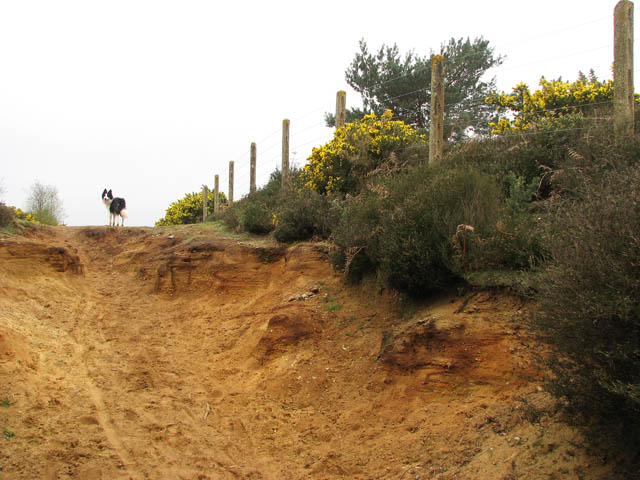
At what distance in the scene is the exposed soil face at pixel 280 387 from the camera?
4793 mm

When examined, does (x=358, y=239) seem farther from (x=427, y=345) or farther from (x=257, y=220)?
(x=257, y=220)

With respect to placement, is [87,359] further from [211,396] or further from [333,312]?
[333,312]

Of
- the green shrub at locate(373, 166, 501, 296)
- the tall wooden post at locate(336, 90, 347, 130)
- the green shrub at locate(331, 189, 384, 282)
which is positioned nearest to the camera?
the green shrub at locate(373, 166, 501, 296)

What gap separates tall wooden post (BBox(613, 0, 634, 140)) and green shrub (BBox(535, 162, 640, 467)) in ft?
14.6

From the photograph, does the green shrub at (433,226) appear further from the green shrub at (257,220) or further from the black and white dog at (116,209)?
the black and white dog at (116,209)

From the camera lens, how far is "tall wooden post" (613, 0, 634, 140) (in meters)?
7.38

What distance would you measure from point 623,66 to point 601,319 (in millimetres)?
5832

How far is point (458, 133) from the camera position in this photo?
20203 millimetres

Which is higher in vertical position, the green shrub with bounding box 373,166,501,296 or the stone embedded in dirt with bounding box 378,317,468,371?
the green shrub with bounding box 373,166,501,296

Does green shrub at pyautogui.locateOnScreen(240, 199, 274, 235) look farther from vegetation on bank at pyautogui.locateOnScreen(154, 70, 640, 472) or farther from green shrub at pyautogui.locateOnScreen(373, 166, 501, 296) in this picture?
green shrub at pyautogui.locateOnScreen(373, 166, 501, 296)

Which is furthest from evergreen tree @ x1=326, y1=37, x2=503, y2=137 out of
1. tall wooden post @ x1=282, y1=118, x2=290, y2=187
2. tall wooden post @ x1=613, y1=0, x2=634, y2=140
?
tall wooden post @ x1=613, y1=0, x2=634, y2=140

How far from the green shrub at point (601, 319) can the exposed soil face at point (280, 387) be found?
1.41 ft

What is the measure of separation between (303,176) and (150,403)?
7884 mm

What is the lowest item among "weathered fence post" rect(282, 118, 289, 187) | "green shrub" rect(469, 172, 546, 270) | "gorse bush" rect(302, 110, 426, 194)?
"green shrub" rect(469, 172, 546, 270)
